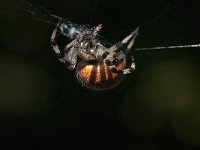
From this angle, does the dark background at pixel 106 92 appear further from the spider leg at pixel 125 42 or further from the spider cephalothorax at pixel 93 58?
the spider leg at pixel 125 42

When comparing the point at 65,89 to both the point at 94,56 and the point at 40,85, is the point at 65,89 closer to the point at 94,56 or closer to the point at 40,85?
the point at 40,85

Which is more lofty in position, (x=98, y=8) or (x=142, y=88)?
(x=98, y=8)

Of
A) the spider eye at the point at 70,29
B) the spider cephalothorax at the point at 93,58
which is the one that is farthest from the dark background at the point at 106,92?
the spider cephalothorax at the point at 93,58

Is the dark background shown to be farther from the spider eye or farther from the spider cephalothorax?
the spider cephalothorax

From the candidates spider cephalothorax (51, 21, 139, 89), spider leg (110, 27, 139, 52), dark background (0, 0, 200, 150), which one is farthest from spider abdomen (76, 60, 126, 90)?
dark background (0, 0, 200, 150)

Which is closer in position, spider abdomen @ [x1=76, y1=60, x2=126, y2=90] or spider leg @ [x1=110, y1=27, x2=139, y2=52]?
spider leg @ [x1=110, y1=27, x2=139, y2=52]

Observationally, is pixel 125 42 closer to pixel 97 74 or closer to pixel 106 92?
pixel 97 74

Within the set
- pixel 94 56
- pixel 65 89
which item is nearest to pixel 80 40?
pixel 94 56
